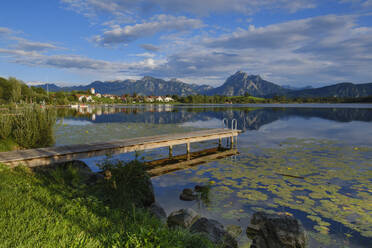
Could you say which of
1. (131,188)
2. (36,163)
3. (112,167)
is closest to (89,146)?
(36,163)

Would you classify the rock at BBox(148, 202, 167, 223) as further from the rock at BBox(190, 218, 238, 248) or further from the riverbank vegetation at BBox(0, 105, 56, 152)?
the riverbank vegetation at BBox(0, 105, 56, 152)

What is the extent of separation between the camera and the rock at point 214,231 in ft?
18.9

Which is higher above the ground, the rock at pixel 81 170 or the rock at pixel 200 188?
the rock at pixel 81 170

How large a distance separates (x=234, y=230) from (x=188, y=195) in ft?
9.04

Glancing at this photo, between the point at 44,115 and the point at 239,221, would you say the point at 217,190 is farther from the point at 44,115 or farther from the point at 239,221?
the point at 44,115

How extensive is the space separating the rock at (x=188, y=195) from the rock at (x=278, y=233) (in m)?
2.93

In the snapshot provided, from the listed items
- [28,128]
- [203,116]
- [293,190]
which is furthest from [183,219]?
[203,116]

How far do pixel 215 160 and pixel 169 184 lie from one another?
16.7ft

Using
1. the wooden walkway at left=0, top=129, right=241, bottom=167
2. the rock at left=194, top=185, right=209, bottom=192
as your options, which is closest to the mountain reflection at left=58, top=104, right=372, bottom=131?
the wooden walkway at left=0, top=129, right=241, bottom=167

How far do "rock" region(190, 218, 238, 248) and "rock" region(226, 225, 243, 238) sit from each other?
389 mm

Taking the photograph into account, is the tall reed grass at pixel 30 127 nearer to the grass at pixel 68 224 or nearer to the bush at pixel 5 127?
the bush at pixel 5 127

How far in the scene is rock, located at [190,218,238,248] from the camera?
18.9 ft

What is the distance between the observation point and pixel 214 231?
597 centimetres

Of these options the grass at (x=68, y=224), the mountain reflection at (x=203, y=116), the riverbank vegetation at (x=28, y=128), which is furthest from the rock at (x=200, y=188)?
the mountain reflection at (x=203, y=116)
